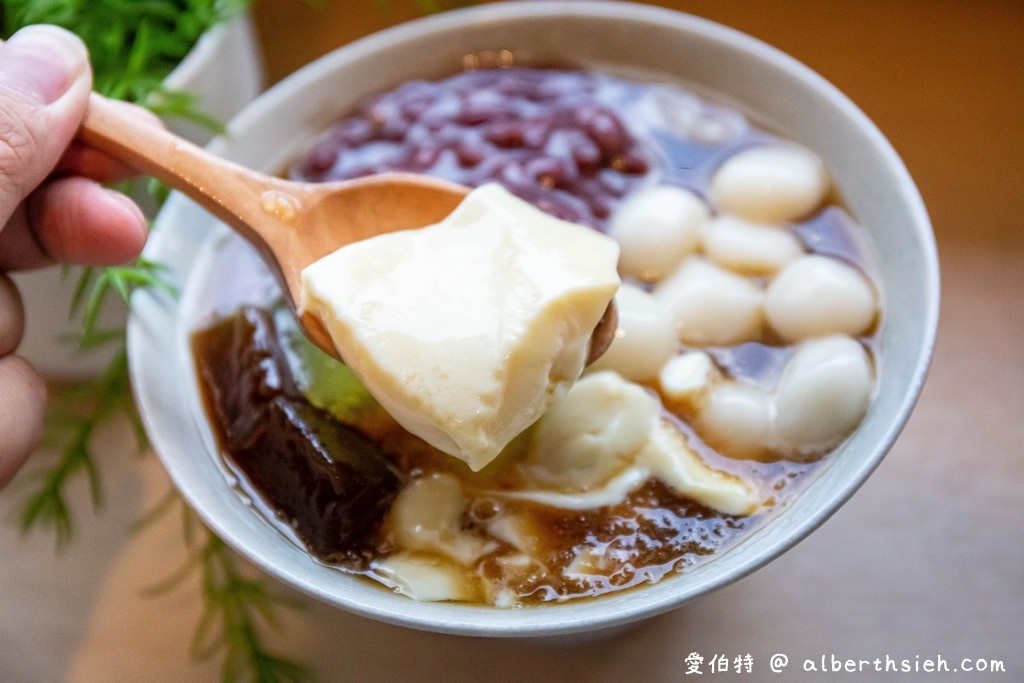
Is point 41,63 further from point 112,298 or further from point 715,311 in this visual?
point 715,311

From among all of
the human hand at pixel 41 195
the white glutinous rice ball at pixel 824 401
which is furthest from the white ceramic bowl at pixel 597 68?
the human hand at pixel 41 195

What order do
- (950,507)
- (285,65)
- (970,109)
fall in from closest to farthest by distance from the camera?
(950,507) < (970,109) < (285,65)

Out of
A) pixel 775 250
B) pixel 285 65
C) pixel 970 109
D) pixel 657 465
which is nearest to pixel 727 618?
pixel 657 465

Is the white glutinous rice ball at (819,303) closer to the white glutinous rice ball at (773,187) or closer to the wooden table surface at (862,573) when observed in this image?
the white glutinous rice ball at (773,187)

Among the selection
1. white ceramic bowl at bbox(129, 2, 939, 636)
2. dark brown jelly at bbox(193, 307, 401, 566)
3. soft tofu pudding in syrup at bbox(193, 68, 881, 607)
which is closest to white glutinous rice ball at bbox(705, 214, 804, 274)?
soft tofu pudding in syrup at bbox(193, 68, 881, 607)

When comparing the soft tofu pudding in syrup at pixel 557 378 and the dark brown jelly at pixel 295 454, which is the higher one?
the soft tofu pudding in syrup at pixel 557 378

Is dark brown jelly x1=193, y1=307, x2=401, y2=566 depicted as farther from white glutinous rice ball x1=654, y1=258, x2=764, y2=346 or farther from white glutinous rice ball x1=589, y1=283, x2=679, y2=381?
white glutinous rice ball x1=654, y1=258, x2=764, y2=346

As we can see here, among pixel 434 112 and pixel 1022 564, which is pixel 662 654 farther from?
pixel 434 112
